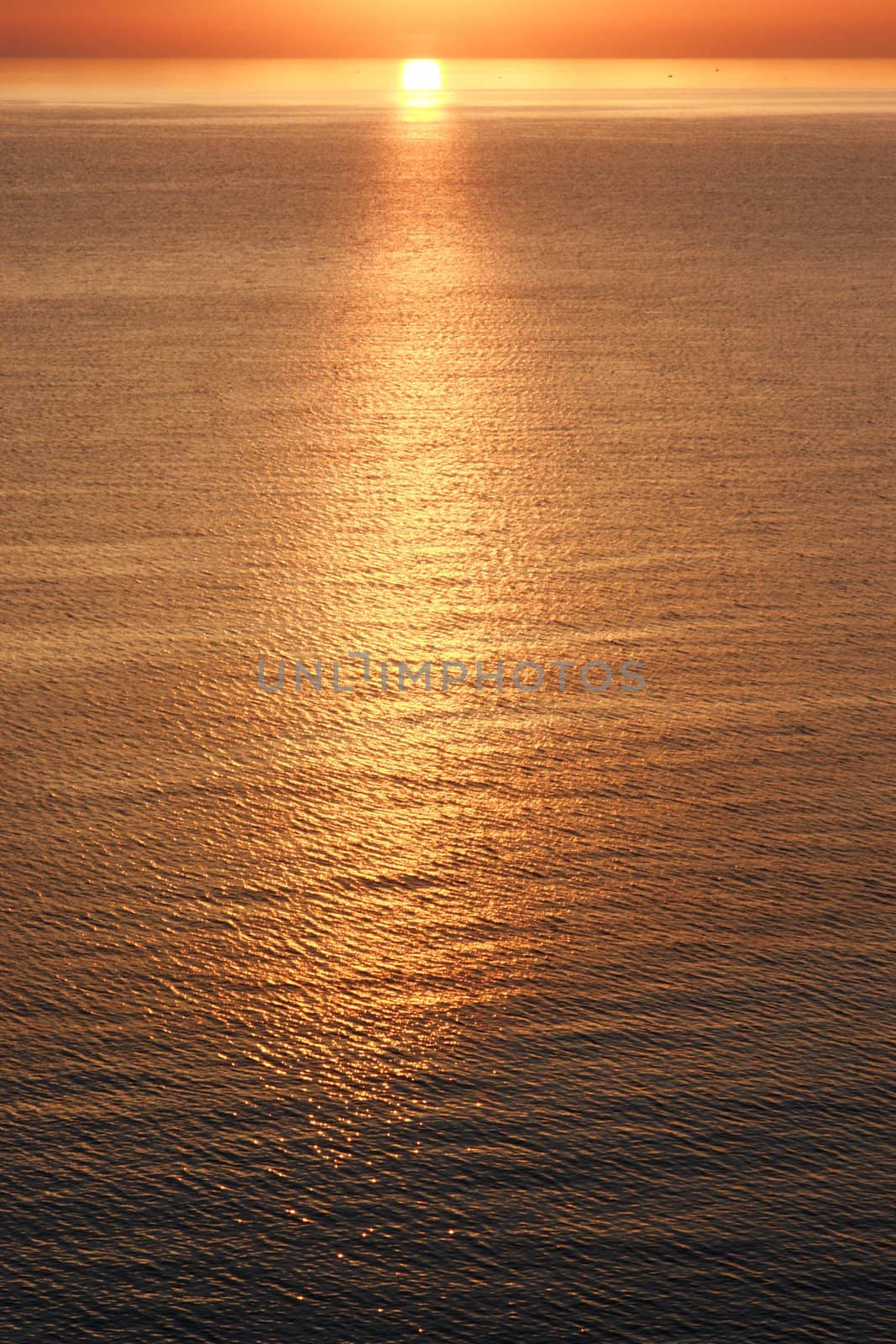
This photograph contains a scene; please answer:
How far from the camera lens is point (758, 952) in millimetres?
6129

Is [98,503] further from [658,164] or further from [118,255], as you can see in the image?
[658,164]

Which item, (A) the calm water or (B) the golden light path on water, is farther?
(B) the golden light path on water

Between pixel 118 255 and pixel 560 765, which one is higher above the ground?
pixel 118 255

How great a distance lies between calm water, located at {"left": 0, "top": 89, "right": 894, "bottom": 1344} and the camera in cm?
478

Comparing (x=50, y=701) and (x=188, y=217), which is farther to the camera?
(x=188, y=217)

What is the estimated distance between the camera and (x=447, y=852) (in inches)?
268

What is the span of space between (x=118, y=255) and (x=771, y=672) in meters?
15.1

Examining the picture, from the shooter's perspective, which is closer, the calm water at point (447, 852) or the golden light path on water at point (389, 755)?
the calm water at point (447, 852)

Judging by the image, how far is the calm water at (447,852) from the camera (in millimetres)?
4777

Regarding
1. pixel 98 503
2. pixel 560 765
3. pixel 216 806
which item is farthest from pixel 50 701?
pixel 98 503

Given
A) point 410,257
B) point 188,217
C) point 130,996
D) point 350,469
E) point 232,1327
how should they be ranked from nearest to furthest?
point 232,1327 < point 130,996 < point 350,469 < point 410,257 < point 188,217

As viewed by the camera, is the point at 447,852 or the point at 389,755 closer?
the point at 447,852

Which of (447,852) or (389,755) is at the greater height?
(389,755)

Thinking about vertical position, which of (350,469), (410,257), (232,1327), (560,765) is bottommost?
(232,1327)
